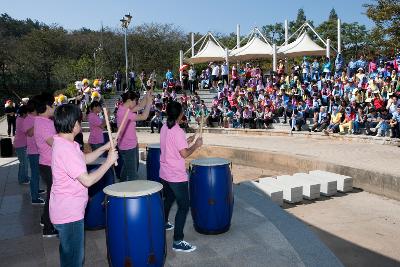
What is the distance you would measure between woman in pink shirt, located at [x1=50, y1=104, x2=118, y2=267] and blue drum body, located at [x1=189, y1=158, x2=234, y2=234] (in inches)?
82.5

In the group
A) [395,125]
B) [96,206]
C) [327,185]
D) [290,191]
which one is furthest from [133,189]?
[395,125]

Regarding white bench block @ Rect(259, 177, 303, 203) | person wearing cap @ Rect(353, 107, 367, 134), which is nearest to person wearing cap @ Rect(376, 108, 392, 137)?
person wearing cap @ Rect(353, 107, 367, 134)

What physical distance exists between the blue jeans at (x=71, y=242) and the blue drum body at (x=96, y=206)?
207 cm

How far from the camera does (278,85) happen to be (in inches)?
835

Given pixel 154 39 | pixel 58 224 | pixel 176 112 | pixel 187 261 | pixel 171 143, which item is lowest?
pixel 187 261

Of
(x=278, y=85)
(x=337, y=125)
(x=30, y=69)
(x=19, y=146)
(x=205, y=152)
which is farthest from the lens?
(x=30, y=69)

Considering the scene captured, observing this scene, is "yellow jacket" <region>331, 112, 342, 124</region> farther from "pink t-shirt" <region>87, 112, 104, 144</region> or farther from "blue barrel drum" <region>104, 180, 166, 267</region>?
"blue barrel drum" <region>104, 180, 166, 267</region>

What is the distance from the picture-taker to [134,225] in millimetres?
3889

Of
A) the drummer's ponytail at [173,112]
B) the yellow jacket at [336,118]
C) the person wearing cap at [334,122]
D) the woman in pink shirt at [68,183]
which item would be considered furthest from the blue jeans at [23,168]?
the yellow jacket at [336,118]

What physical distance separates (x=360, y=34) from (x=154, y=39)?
29.7 m

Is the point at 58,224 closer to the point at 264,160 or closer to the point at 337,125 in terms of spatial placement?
the point at 264,160

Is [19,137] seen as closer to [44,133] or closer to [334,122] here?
[44,133]

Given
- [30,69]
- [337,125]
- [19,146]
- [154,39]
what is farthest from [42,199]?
[154,39]

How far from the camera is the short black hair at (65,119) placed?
3334 millimetres
